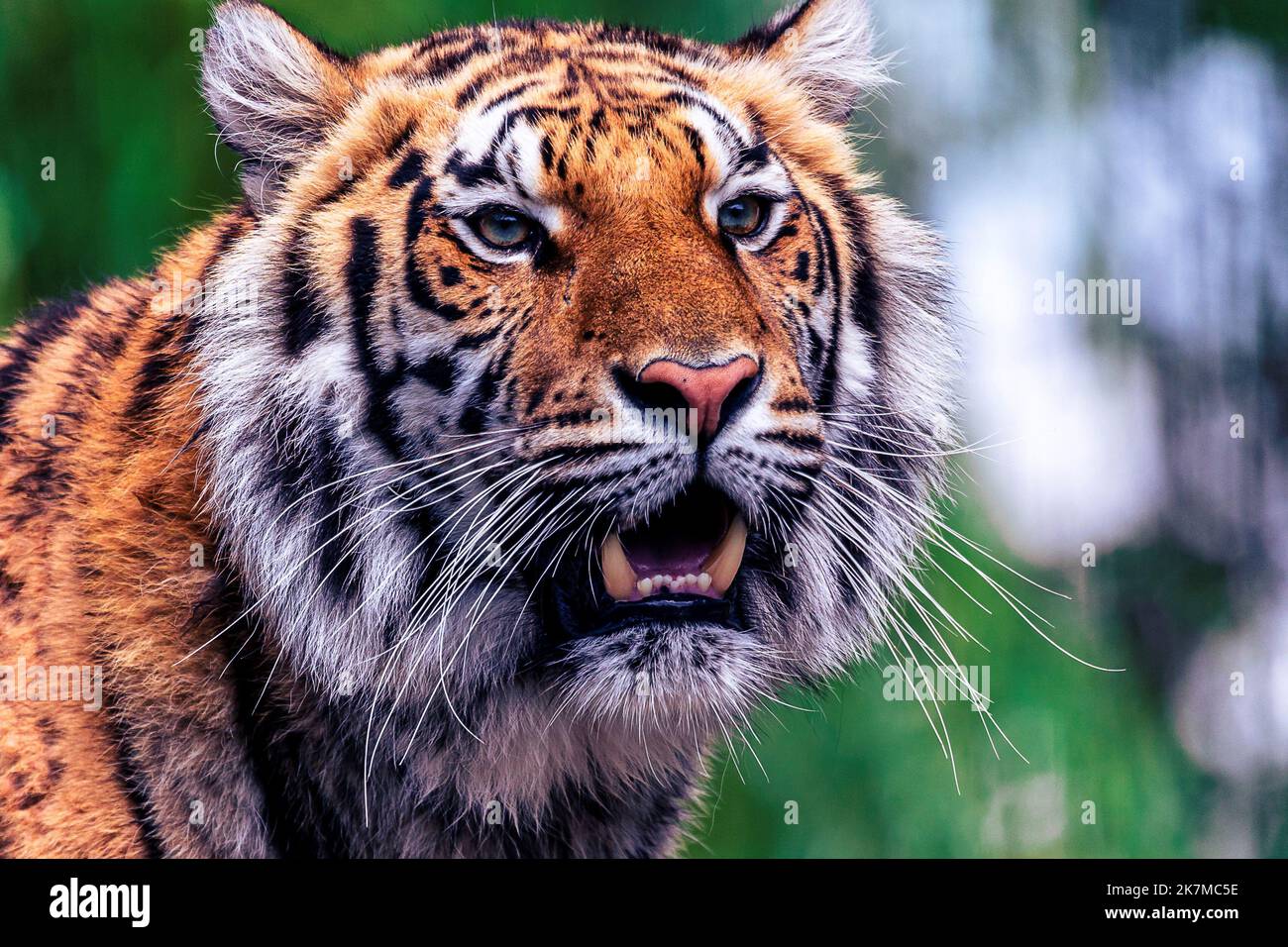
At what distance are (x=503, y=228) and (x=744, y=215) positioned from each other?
56cm

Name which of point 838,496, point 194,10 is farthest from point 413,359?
point 194,10

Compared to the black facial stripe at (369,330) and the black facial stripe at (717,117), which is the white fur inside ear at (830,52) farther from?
the black facial stripe at (369,330)

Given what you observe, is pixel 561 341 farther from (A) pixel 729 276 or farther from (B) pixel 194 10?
(B) pixel 194 10

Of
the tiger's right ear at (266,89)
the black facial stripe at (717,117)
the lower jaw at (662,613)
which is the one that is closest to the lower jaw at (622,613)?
the lower jaw at (662,613)

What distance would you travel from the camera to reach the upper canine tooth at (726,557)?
2.54 meters

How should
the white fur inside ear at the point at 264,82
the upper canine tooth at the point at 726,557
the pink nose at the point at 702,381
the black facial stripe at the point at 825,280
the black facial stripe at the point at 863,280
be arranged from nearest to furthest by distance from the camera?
the pink nose at the point at 702,381
the upper canine tooth at the point at 726,557
the white fur inside ear at the point at 264,82
the black facial stripe at the point at 825,280
the black facial stripe at the point at 863,280

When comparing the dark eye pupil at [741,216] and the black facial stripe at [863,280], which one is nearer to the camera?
the dark eye pupil at [741,216]

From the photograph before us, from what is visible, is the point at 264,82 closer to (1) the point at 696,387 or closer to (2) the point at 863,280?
(1) the point at 696,387

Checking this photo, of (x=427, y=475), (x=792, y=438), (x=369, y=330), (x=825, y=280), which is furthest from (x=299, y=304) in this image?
(x=825, y=280)

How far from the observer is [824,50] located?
3.32 metres

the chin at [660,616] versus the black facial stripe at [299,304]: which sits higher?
the black facial stripe at [299,304]

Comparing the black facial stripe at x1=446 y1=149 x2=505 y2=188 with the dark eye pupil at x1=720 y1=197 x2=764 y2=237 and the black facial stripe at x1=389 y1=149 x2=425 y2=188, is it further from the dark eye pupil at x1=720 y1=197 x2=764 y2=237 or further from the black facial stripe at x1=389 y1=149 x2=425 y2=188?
the dark eye pupil at x1=720 y1=197 x2=764 y2=237

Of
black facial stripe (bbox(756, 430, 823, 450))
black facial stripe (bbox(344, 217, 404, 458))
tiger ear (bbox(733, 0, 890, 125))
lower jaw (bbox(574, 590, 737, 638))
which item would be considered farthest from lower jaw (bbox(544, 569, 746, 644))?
tiger ear (bbox(733, 0, 890, 125))

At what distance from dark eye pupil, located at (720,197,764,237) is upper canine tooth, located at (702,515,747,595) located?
683 millimetres
